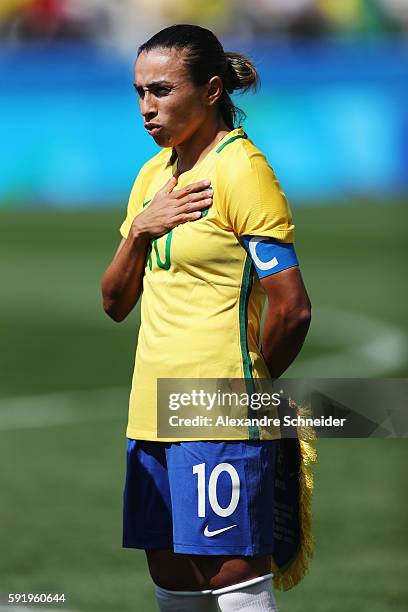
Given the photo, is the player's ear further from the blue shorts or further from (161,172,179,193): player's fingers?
the blue shorts

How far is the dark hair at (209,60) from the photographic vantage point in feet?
12.9

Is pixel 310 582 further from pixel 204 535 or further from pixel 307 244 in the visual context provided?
pixel 307 244

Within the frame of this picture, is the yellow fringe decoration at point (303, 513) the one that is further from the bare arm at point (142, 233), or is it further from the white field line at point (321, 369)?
the white field line at point (321, 369)

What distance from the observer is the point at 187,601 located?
4.02m

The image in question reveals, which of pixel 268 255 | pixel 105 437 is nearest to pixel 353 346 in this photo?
pixel 105 437

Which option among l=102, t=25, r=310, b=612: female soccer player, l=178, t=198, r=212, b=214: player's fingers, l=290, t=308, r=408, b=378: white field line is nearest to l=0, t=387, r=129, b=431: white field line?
l=290, t=308, r=408, b=378: white field line

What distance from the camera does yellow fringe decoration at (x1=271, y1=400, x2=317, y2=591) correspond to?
4.12 meters

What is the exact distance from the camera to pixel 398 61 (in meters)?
20.9

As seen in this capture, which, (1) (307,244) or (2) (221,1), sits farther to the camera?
(2) (221,1)

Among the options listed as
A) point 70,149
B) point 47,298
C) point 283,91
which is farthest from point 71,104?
point 47,298

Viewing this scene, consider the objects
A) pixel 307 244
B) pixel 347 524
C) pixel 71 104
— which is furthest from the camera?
pixel 71 104

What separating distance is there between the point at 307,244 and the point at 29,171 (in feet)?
15.7

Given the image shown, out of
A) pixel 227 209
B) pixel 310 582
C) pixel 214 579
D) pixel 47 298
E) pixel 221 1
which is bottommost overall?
pixel 214 579

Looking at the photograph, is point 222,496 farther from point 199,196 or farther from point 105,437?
point 105,437
